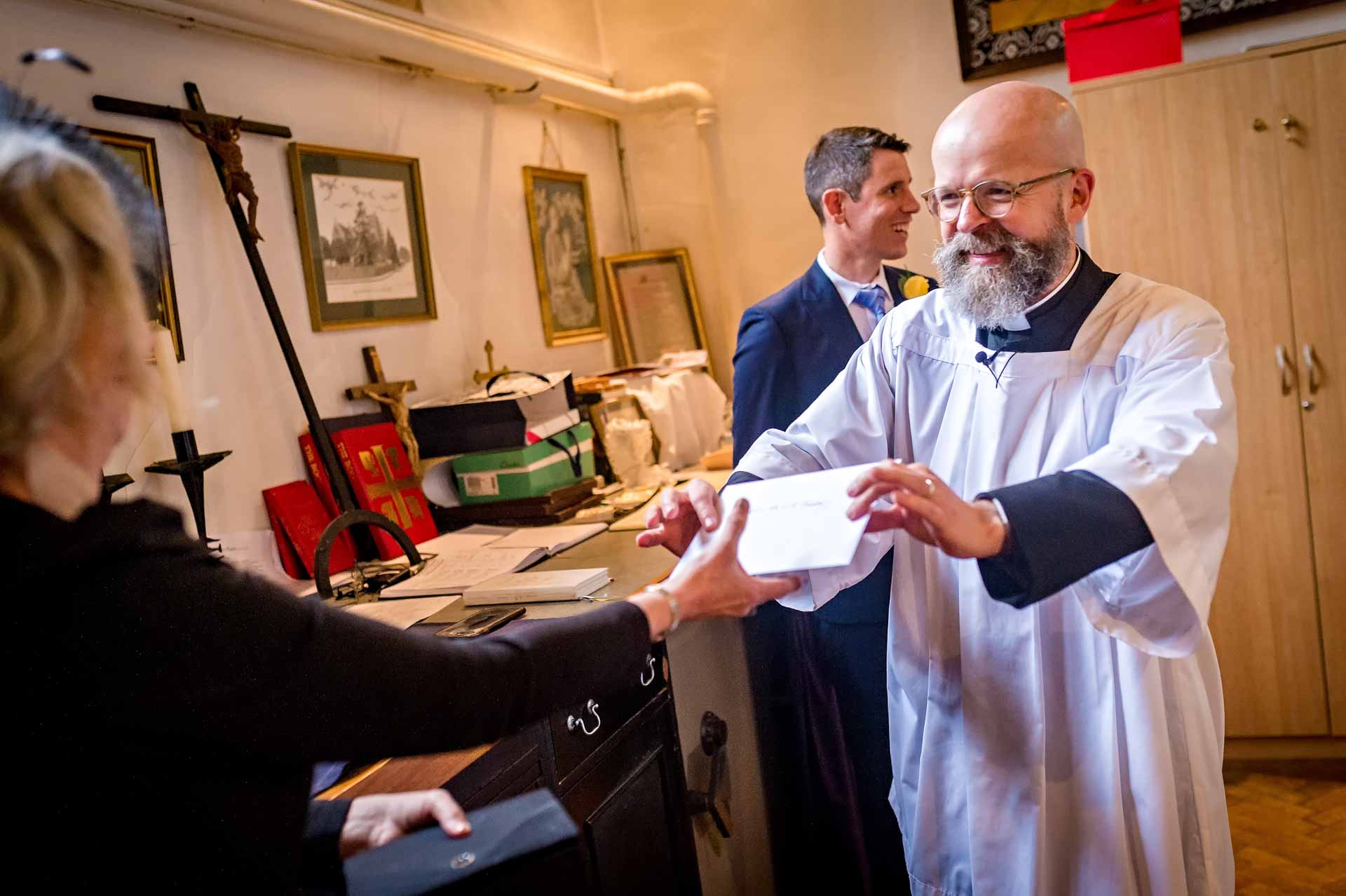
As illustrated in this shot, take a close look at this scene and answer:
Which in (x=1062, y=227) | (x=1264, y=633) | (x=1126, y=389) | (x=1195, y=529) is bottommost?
(x=1264, y=633)

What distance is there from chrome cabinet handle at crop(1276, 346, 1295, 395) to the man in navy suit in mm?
1205

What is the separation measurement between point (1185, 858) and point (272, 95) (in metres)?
2.64

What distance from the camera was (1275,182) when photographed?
3.21 metres

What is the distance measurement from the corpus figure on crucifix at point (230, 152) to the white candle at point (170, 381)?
16.1 inches

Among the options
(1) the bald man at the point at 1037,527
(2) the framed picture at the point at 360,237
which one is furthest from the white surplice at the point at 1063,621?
(2) the framed picture at the point at 360,237

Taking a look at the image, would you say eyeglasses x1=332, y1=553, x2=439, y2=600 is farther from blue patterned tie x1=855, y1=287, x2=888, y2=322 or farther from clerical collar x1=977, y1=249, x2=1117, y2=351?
clerical collar x1=977, y1=249, x2=1117, y2=351

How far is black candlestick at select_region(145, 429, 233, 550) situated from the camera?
2.15 meters

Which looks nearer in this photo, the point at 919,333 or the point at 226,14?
the point at 919,333

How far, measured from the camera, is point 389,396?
2.92m

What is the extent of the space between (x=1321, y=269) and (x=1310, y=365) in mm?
296

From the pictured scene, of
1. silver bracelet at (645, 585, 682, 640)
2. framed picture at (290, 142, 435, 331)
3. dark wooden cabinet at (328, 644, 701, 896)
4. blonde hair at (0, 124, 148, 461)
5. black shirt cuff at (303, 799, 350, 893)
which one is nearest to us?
blonde hair at (0, 124, 148, 461)

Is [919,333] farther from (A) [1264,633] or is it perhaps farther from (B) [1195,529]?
(A) [1264,633]

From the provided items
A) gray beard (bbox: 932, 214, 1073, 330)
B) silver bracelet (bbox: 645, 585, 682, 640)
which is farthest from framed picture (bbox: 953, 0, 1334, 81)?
silver bracelet (bbox: 645, 585, 682, 640)

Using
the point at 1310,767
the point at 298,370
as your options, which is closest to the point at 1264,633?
the point at 1310,767
